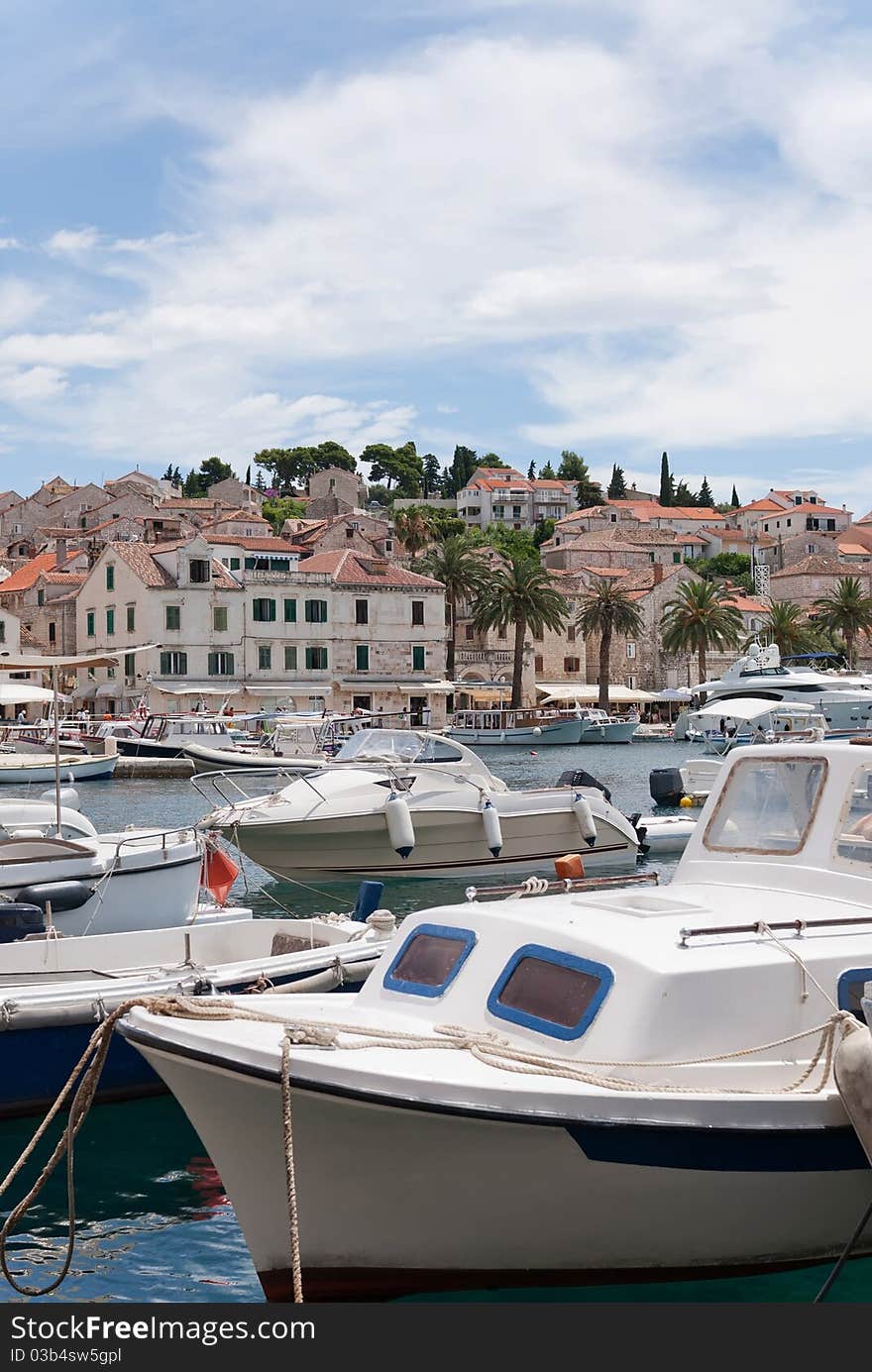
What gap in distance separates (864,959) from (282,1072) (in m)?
3.37

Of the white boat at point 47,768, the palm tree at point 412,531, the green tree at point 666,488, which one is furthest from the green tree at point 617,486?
the white boat at point 47,768

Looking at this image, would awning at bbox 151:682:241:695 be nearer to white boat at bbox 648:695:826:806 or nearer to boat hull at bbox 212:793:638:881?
white boat at bbox 648:695:826:806

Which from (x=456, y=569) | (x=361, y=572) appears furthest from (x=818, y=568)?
(x=361, y=572)

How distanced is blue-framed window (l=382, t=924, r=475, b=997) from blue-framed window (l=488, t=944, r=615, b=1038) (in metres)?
0.46

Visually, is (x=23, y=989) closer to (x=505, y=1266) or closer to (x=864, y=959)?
(x=505, y=1266)

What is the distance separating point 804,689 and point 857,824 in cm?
6151

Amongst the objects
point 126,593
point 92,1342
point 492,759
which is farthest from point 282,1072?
point 126,593

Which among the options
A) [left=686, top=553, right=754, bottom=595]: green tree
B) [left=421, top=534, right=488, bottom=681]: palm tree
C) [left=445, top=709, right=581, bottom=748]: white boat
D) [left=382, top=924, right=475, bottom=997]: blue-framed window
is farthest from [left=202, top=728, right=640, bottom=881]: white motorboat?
[left=686, top=553, right=754, bottom=595]: green tree

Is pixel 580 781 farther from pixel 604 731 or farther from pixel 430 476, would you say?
pixel 430 476

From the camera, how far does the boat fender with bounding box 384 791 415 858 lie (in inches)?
926

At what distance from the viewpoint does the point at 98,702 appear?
75750 millimetres

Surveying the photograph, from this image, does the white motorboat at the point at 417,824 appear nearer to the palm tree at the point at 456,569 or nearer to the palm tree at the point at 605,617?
the palm tree at the point at 456,569

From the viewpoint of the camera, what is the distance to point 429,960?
8.56 meters

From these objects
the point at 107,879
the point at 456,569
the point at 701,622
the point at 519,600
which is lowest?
the point at 107,879
